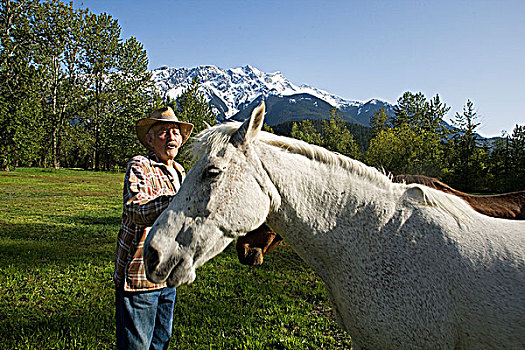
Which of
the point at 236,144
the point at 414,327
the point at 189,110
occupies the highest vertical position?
the point at 189,110

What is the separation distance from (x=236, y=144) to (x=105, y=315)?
4426 mm

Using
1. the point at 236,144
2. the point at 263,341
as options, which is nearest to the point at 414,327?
the point at 236,144

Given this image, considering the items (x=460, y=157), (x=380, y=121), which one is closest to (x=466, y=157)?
(x=460, y=157)

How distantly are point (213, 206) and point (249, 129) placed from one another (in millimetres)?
527

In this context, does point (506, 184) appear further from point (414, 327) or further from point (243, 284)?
point (414, 327)

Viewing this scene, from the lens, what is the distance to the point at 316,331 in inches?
174

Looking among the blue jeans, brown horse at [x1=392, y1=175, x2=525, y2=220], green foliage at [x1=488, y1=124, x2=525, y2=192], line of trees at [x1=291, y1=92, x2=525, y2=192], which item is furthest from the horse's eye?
green foliage at [x1=488, y1=124, x2=525, y2=192]

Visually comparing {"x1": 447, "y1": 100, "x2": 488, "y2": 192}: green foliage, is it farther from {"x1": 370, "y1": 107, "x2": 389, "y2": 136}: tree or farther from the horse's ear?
the horse's ear

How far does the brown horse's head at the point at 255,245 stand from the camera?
2.33 m

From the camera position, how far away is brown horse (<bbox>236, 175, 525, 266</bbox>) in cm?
236

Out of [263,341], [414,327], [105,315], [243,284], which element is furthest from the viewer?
[243,284]

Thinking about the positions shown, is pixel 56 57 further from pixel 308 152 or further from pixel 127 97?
pixel 308 152

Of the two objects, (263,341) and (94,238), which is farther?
(94,238)

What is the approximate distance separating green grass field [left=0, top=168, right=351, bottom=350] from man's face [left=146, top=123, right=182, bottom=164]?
2.69 meters
